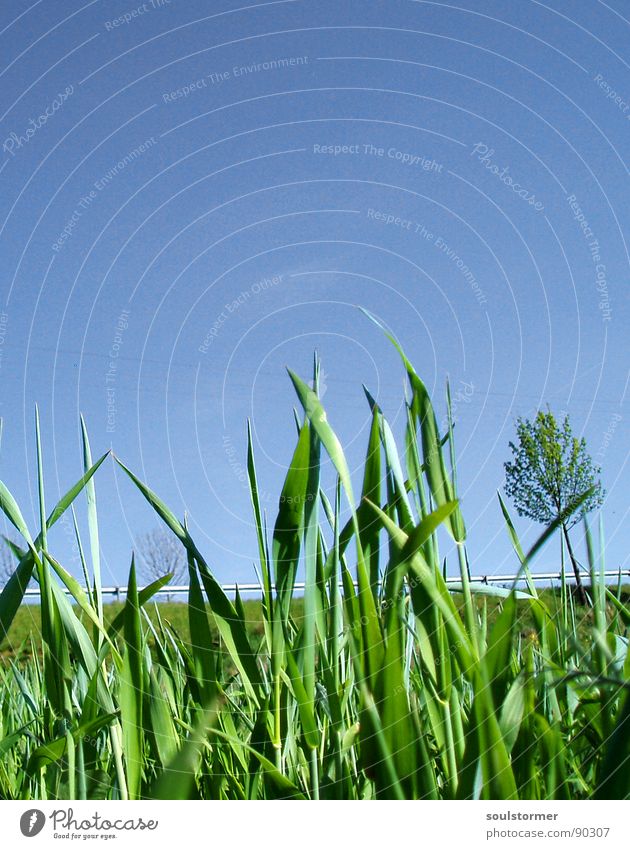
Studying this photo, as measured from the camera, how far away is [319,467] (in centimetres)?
57

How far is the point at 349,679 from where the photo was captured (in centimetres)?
74

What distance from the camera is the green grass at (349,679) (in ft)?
1.60

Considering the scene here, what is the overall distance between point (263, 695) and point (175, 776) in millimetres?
217

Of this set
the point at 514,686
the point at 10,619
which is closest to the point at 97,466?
the point at 10,619
